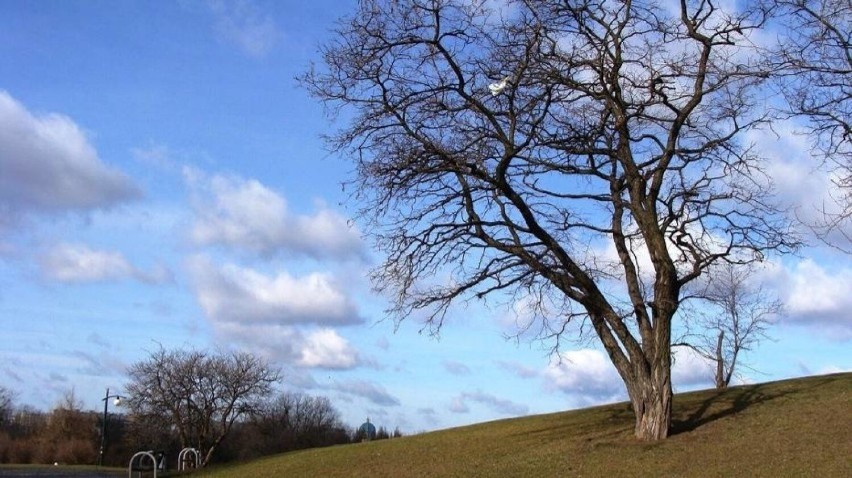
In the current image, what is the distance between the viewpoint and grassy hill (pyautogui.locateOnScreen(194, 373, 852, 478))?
615 inches

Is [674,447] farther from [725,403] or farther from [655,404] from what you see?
[725,403]

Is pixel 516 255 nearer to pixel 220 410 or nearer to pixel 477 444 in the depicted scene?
pixel 477 444

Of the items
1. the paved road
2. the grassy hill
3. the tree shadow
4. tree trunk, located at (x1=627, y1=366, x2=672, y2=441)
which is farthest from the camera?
the paved road

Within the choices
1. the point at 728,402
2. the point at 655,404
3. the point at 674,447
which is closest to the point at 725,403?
the point at 728,402

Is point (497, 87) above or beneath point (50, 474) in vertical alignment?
above

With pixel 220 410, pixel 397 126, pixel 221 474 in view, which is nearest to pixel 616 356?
pixel 397 126

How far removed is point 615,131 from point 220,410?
127 feet

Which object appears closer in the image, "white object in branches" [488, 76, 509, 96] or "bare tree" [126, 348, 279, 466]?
"white object in branches" [488, 76, 509, 96]

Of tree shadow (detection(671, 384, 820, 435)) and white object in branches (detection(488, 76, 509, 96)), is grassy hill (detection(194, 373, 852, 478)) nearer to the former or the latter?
tree shadow (detection(671, 384, 820, 435))

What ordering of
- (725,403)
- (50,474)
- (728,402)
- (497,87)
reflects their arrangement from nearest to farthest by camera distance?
(497,87) < (725,403) < (728,402) < (50,474)

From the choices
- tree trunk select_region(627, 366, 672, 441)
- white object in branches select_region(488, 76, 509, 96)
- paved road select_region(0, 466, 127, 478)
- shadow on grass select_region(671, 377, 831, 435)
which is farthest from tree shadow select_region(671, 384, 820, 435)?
paved road select_region(0, 466, 127, 478)

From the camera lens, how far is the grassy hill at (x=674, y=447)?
15625mm

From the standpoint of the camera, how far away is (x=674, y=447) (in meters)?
17.6

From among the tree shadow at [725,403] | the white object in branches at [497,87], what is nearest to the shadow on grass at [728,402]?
the tree shadow at [725,403]
